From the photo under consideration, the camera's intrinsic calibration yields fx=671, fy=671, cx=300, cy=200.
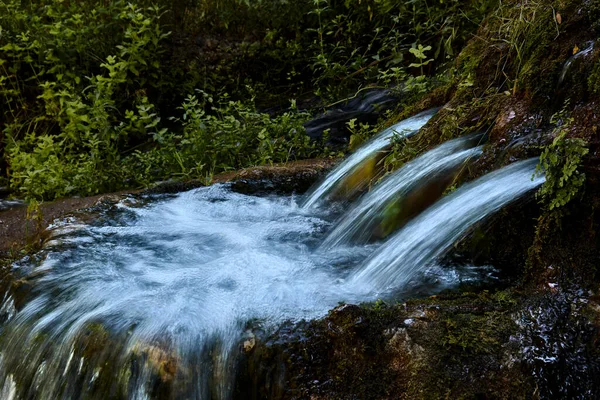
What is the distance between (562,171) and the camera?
2281 millimetres

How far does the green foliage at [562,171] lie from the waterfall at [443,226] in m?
0.16

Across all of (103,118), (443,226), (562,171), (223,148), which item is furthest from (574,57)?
(103,118)

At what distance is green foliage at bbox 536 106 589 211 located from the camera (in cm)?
224

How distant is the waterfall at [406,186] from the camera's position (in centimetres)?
318

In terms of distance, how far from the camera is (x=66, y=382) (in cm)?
244

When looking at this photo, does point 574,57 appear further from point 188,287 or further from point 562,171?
point 188,287

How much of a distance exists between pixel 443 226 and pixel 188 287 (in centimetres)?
109

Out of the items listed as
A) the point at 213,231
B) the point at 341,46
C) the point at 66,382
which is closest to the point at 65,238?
the point at 213,231

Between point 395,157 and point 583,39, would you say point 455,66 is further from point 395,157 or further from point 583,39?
point 583,39

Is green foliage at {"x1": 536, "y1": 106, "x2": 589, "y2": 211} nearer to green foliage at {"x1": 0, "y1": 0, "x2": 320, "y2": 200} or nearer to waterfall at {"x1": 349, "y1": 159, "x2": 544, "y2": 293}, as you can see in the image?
waterfall at {"x1": 349, "y1": 159, "x2": 544, "y2": 293}

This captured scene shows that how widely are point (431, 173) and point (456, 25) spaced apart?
311 centimetres

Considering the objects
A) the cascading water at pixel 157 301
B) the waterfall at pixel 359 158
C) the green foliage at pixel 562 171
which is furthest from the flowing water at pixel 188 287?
the waterfall at pixel 359 158

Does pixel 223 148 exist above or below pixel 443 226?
below

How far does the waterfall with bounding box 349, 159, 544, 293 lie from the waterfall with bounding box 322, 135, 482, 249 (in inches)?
11.4
